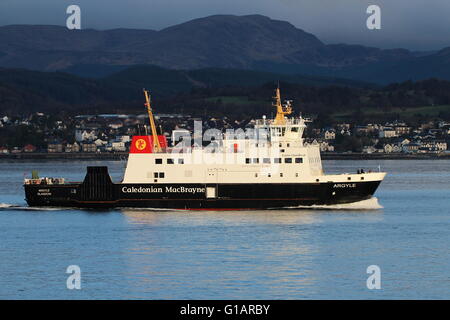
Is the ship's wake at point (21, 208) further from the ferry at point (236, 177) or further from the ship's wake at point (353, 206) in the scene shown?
the ship's wake at point (353, 206)

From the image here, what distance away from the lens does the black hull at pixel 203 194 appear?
5294 centimetres

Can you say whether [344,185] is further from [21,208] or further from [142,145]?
[21,208]

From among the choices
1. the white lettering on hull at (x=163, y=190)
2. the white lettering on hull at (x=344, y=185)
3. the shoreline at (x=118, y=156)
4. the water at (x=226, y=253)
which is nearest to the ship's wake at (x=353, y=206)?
the water at (x=226, y=253)

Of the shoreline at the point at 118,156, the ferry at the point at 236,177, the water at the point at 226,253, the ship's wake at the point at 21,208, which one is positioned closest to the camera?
the water at the point at 226,253

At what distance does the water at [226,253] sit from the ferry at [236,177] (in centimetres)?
99

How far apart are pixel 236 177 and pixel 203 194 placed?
77.8 inches

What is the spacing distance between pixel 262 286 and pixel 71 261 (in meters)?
8.79

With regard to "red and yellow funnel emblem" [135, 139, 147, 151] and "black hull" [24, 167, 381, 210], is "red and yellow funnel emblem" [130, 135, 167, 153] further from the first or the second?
"black hull" [24, 167, 381, 210]

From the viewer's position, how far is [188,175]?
176 ft

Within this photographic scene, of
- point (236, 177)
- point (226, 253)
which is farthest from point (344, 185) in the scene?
point (226, 253)

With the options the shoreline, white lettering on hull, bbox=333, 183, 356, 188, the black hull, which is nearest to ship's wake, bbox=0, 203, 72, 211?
the black hull

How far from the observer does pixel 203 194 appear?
53531 millimetres

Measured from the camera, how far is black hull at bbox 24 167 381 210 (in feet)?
174
